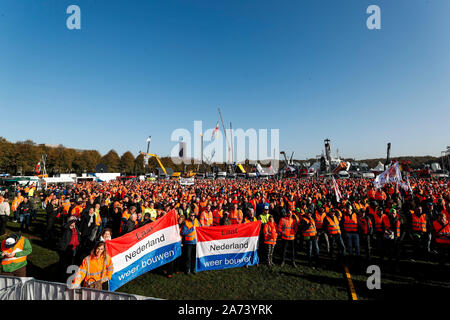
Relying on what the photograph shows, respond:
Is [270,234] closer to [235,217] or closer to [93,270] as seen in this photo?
[235,217]

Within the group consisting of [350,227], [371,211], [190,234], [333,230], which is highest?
[371,211]

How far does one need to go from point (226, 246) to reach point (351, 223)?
486cm

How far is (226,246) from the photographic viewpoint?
7.47m

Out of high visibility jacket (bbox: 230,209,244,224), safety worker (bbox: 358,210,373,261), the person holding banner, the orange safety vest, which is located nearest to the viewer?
the orange safety vest

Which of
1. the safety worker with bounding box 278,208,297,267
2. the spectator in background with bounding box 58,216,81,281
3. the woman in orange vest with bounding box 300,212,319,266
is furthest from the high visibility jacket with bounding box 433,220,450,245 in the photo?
the spectator in background with bounding box 58,216,81,281

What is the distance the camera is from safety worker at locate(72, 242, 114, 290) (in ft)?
14.2

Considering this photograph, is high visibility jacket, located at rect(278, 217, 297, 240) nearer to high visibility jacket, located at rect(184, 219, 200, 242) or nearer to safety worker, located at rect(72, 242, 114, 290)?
high visibility jacket, located at rect(184, 219, 200, 242)

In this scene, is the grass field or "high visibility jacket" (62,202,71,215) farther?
"high visibility jacket" (62,202,71,215)

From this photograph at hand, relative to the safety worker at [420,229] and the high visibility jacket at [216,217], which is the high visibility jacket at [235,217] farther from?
the safety worker at [420,229]

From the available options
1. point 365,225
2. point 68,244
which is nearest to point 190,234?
point 68,244

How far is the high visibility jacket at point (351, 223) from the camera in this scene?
8.26 metres

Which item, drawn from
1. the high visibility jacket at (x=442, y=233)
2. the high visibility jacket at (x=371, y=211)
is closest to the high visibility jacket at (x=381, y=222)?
the high visibility jacket at (x=371, y=211)

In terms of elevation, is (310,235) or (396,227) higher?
(396,227)

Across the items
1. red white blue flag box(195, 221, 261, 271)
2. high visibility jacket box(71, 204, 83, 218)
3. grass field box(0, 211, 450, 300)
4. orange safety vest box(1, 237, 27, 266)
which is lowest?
grass field box(0, 211, 450, 300)
